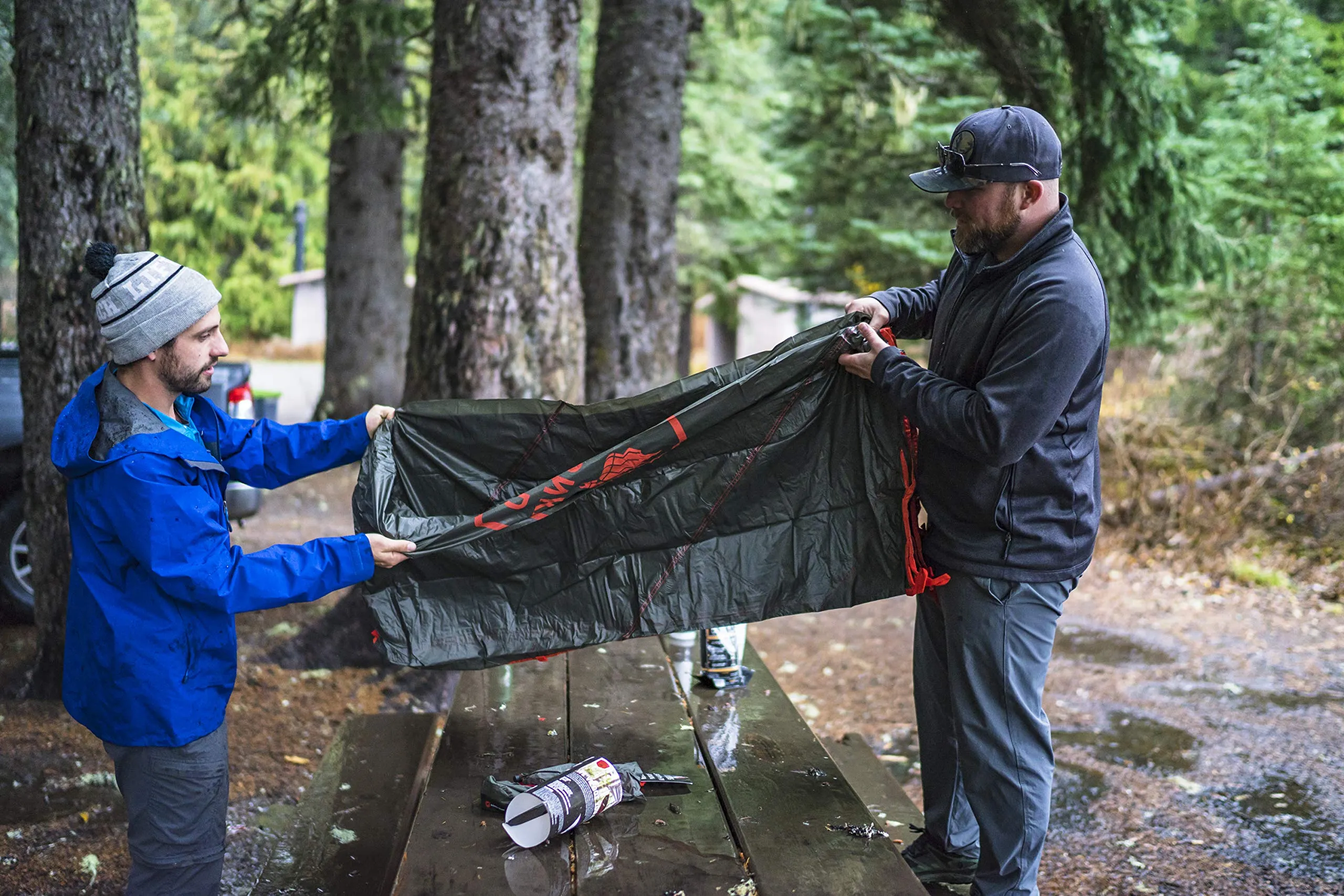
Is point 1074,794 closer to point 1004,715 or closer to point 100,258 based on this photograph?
point 1004,715

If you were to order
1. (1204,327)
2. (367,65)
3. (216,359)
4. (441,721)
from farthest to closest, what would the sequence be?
(1204,327) → (367,65) → (441,721) → (216,359)

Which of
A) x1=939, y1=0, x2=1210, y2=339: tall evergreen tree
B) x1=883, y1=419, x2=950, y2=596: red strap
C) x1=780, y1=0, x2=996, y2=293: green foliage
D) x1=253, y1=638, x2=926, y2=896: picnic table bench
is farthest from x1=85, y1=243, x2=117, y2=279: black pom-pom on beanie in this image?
x1=780, y1=0, x2=996, y2=293: green foliage

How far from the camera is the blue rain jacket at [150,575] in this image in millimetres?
2523

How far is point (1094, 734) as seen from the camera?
563cm

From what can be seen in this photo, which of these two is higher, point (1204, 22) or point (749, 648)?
point (1204, 22)

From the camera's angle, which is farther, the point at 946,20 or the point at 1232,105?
the point at 1232,105

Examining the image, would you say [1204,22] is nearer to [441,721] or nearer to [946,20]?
[946,20]

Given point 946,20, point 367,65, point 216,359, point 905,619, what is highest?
point 946,20

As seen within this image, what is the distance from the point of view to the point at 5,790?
419 centimetres

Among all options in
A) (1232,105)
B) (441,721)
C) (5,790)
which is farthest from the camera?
(1232,105)

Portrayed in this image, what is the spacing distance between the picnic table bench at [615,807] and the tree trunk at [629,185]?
194 inches

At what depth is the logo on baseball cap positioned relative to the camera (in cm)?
282

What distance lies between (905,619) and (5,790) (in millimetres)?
5863

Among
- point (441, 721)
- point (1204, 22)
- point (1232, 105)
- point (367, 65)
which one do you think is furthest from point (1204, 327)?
point (441, 721)
